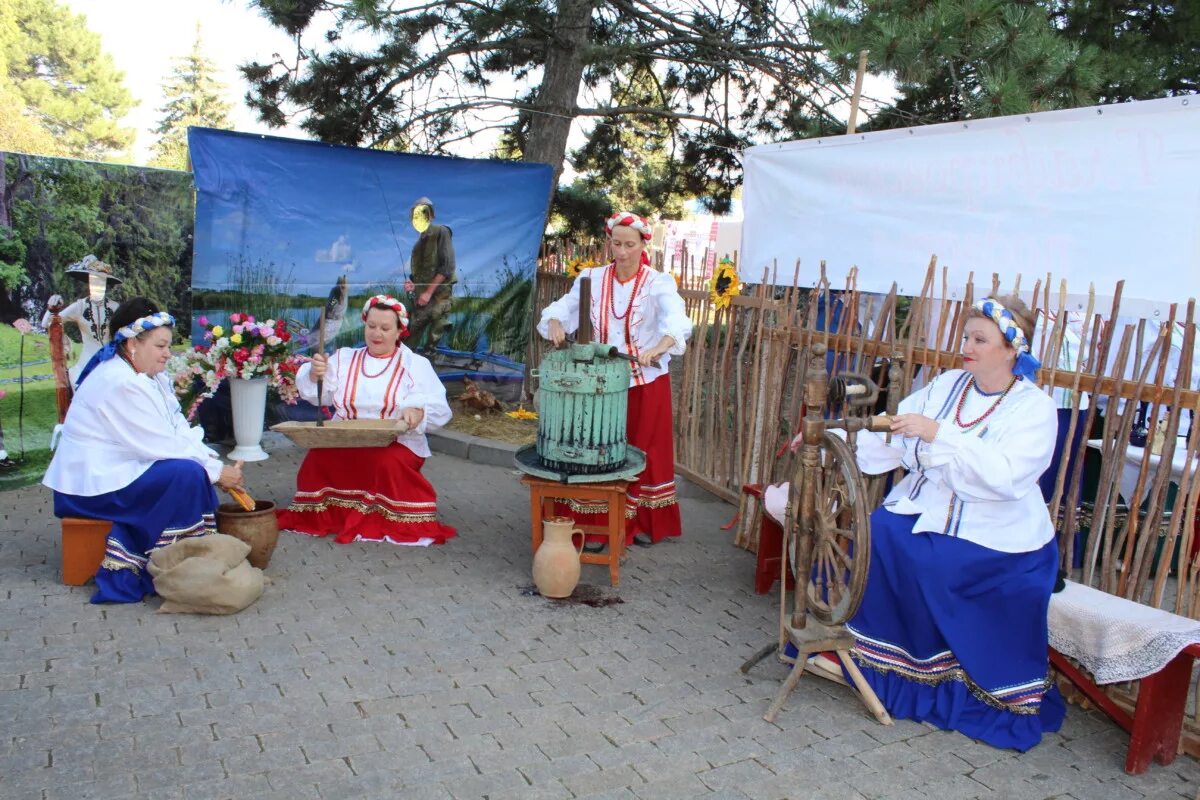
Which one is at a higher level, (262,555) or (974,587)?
(974,587)

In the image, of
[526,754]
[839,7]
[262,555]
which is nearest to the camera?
[526,754]

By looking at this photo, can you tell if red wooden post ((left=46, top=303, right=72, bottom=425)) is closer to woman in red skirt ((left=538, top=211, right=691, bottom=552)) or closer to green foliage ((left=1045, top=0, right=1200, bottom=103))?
woman in red skirt ((left=538, top=211, right=691, bottom=552))

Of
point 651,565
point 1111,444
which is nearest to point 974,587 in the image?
point 1111,444

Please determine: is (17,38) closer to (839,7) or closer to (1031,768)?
(839,7)

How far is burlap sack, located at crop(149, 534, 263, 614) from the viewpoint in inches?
170

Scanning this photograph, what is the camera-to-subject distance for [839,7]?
6.64 meters

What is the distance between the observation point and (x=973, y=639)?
3670 millimetres

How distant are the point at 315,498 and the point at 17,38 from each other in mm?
38082

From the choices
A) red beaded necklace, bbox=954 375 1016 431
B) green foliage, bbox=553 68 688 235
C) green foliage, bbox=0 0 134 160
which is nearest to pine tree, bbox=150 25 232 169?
Result: green foliage, bbox=0 0 134 160

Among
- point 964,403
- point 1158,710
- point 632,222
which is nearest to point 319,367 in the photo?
point 632,222

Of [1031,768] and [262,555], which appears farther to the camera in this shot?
[262,555]

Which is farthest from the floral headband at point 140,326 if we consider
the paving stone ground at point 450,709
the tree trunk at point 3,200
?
the tree trunk at point 3,200

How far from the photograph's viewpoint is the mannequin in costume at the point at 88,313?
6355 millimetres

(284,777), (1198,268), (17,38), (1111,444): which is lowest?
(284,777)
